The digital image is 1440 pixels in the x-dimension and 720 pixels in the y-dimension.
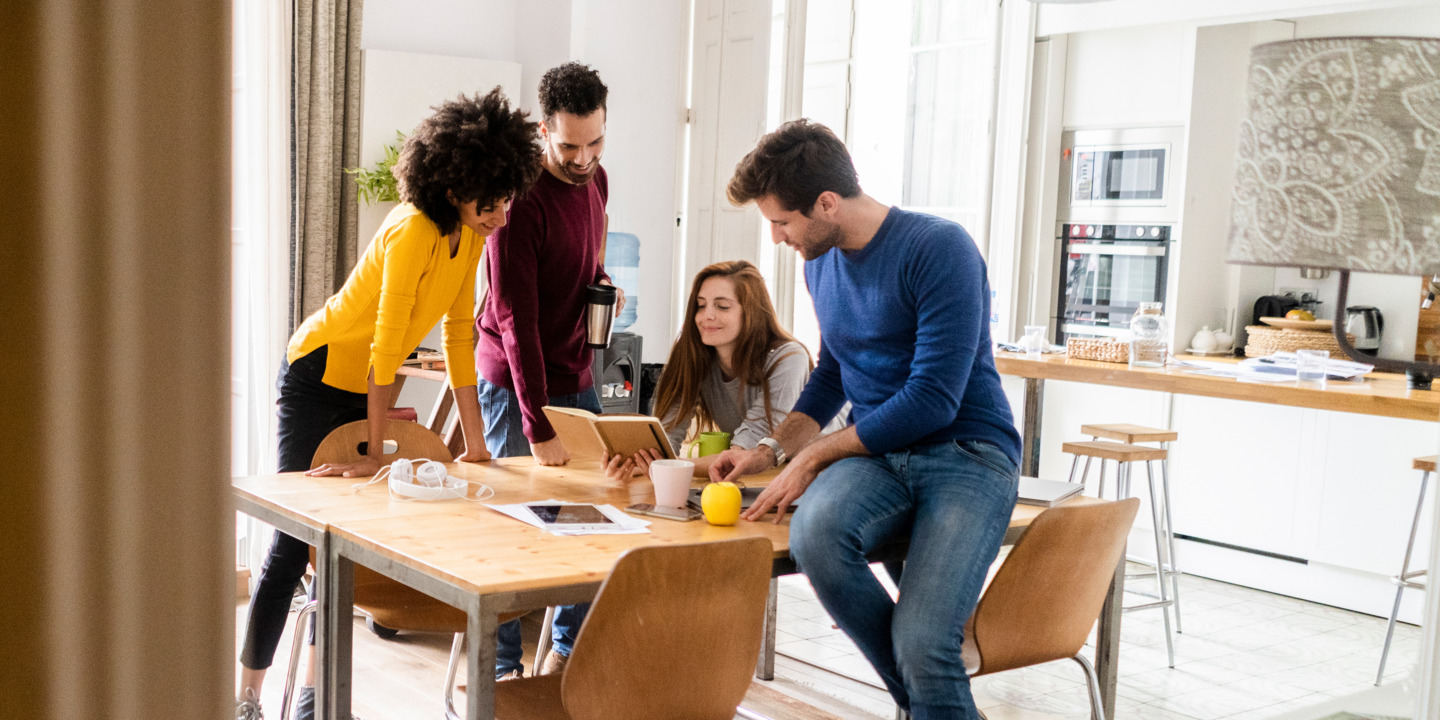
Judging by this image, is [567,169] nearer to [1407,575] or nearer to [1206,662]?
[1206,662]

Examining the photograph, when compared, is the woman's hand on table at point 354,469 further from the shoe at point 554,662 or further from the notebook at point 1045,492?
the notebook at point 1045,492

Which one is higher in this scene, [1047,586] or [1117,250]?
[1117,250]

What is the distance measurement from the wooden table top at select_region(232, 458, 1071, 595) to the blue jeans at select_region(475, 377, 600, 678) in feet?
1.23

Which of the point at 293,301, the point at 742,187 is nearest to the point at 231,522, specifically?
the point at 742,187

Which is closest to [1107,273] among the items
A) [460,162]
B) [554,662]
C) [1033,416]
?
[1033,416]

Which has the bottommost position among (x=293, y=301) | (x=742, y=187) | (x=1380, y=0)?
(x=293, y=301)

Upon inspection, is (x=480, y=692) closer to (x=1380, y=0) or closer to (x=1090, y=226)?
(x=1380, y=0)

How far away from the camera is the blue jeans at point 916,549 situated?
6.15 ft

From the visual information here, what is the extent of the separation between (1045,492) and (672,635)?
112cm

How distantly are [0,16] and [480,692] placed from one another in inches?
58.7

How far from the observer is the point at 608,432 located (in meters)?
2.29

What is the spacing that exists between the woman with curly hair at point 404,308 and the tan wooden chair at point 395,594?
0.07 m

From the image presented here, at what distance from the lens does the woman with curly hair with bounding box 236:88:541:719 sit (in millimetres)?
2182

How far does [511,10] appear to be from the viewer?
5.43 metres
